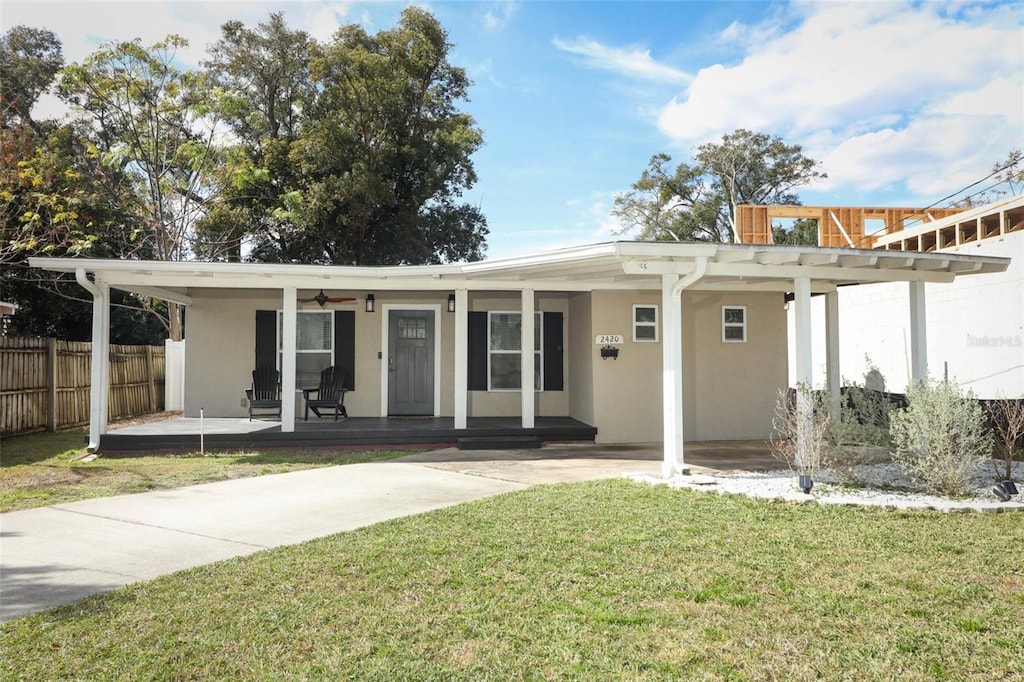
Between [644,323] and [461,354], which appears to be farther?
[644,323]

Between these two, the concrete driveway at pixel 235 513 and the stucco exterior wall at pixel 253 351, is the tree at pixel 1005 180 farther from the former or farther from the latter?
the concrete driveway at pixel 235 513

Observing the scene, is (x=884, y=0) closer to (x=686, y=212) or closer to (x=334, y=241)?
(x=334, y=241)

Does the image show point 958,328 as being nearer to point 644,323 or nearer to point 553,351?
point 644,323

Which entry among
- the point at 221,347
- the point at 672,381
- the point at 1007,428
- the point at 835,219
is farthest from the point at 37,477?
the point at 835,219

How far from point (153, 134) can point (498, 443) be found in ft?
42.7

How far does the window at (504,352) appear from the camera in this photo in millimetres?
11812

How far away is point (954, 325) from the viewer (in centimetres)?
1161

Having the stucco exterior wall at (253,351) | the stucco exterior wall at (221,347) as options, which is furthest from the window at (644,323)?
the stucco exterior wall at (221,347)

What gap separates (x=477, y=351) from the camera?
11750 mm

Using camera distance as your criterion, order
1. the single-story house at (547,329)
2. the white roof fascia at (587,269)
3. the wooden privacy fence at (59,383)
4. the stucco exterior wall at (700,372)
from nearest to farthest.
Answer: the white roof fascia at (587,269)
the single-story house at (547,329)
the stucco exterior wall at (700,372)
the wooden privacy fence at (59,383)

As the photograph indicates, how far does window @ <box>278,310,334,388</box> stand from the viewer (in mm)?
11672

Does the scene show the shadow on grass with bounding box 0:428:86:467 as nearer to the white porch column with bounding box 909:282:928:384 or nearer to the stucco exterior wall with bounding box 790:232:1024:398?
the stucco exterior wall with bounding box 790:232:1024:398

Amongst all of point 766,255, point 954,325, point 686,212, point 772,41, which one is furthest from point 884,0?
point 686,212

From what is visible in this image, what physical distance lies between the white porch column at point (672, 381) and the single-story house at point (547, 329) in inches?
0.8
